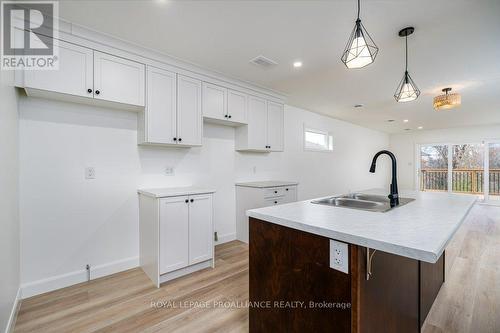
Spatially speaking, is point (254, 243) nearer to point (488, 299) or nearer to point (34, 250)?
point (34, 250)

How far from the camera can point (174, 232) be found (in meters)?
2.46

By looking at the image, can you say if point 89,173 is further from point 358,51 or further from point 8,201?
point 358,51

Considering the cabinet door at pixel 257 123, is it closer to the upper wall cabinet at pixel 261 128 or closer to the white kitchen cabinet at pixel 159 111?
the upper wall cabinet at pixel 261 128

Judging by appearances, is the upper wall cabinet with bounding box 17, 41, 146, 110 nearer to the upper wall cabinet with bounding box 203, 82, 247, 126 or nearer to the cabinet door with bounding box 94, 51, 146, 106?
the cabinet door with bounding box 94, 51, 146, 106

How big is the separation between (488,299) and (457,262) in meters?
0.93

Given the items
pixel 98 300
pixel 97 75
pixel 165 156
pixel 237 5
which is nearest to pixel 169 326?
pixel 98 300

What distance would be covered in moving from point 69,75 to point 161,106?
0.83 m

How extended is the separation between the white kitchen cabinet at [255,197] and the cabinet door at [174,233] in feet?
3.89

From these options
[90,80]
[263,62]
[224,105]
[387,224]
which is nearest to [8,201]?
[90,80]

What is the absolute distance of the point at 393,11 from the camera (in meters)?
1.86

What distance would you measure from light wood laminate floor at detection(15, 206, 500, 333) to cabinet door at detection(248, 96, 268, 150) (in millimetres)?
1787

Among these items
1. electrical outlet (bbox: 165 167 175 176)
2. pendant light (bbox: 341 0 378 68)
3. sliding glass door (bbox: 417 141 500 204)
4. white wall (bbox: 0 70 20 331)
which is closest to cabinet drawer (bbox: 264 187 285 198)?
electrical outlet (bbox: 165 167 175 176)

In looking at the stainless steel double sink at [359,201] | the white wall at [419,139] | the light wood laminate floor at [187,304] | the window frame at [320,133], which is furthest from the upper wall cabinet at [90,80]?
the white wall at [419,139]

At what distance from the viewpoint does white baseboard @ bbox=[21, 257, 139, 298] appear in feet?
7.00
